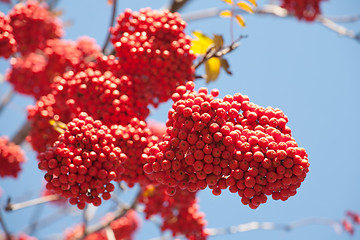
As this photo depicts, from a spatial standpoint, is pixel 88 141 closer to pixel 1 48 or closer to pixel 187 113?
A: pixel 187 113

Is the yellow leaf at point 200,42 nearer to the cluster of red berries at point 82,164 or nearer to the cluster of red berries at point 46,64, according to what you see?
the cluster of red berries at point 82,164

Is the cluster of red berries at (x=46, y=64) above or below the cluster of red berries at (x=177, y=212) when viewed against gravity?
above

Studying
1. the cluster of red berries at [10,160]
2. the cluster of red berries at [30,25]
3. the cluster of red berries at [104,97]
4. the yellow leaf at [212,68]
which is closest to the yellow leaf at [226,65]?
the yellow leaf at [212,68]

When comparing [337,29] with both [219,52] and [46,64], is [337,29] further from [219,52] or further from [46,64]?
[46,64]

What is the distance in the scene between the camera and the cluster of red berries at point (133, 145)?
334cm

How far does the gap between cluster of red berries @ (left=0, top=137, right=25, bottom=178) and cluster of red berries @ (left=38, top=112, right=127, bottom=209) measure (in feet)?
13.1

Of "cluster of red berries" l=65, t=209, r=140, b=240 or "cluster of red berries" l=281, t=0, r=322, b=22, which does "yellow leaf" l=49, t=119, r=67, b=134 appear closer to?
"cluster of red berries" l=281, t=0, r=322, b=22

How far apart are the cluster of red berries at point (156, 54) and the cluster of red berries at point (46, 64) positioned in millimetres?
2470

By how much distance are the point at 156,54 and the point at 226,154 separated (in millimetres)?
1664

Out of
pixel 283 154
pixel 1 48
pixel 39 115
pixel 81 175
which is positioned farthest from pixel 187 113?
pixel 1 48

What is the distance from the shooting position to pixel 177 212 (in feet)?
21.0

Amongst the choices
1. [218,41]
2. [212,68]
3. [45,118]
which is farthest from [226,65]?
[45,118]

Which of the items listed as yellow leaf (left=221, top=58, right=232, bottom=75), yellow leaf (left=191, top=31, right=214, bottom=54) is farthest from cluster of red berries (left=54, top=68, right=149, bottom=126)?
yellow leaf (left=221, top=58, right=232, bottom=75)

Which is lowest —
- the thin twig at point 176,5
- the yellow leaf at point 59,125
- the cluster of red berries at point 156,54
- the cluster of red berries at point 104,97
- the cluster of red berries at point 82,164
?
the cluster of red berries at point 82,164
